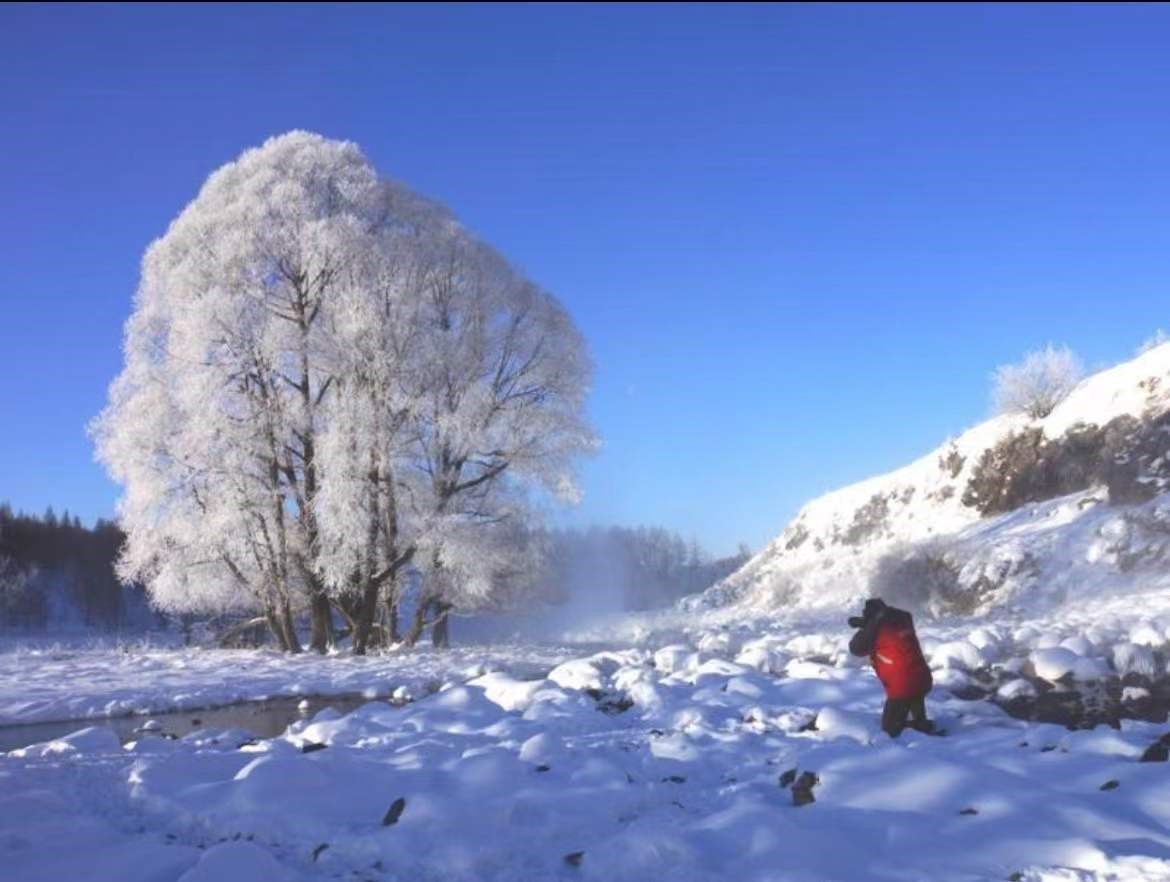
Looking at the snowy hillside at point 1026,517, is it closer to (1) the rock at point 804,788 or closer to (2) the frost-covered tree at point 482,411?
(2) the frost-covered tree at point 482,411

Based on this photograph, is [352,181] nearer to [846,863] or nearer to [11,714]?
[11,714]

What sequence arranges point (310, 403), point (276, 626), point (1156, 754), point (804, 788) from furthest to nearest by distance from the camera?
point (276, 626) < point (310, 403) < point (1156, 754) < point (804, 788)

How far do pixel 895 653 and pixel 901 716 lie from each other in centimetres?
60

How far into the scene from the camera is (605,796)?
20.9 feet

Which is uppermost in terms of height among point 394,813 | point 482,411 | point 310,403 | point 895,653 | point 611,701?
point 310,403

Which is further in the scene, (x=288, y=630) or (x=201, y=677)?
(x=288, y=630)

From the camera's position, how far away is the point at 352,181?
20797 mm

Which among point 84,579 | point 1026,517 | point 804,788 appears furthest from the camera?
point 84,579

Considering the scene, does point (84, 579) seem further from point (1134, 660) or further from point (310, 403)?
point (1134, 660)

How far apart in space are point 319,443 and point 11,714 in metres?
8.10

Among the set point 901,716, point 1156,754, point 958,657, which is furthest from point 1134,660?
point 1156,754

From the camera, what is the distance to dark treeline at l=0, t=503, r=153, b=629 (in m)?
67.3

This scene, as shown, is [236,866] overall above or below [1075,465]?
below

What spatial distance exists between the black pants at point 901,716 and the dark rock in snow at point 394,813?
4.93 m
